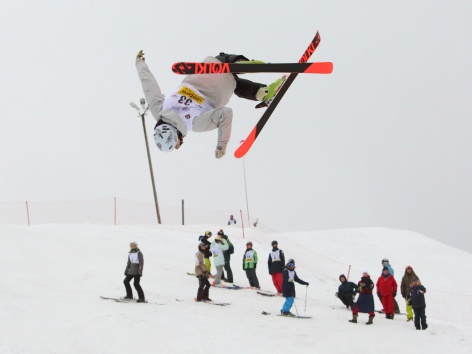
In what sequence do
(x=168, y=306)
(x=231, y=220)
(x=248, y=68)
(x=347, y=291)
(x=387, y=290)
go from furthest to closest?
(x=231, y=220) < (x=347, y=291) < (x=387, y=290) < (x=168, y=306) < (x=248, y=68)

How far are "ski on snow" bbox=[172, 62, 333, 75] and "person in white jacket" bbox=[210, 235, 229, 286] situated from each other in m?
9.23

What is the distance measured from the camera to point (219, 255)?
14.2 metres

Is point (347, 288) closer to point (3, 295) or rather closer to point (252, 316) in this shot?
point (252, 316)

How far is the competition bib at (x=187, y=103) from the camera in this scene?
523cm

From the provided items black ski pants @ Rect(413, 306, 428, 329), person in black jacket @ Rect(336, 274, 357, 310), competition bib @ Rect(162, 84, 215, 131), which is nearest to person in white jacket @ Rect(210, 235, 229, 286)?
person in black jacket @ Rect(336, 274, 357, 310)

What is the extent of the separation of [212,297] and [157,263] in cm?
413

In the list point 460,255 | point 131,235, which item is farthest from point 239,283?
point 460,255

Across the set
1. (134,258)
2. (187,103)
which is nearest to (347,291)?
(134,258)

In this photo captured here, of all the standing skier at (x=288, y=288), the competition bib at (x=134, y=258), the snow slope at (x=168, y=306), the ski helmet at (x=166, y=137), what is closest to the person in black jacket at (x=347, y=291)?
the snow slope at (x=168, y=306)

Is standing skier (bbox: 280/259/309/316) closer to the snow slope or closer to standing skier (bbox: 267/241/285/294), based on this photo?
the snow slope

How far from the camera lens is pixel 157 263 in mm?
16625

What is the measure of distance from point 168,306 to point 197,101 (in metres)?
6.85

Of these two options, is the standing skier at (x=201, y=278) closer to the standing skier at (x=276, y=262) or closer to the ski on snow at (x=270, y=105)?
the standing skier at (x=276, y=262)

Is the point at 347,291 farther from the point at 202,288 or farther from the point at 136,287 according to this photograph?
the point at 136,287
